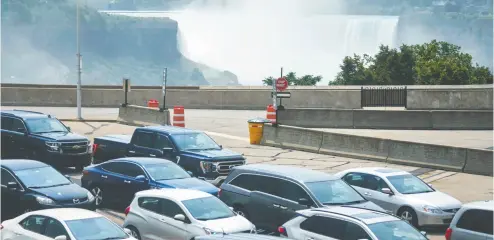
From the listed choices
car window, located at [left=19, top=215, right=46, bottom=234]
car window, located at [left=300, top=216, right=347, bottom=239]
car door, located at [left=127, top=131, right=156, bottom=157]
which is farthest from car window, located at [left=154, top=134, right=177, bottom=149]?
car window, located at [left=300, top=216, right=347, bottom=239]

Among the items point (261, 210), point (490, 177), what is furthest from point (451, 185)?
point (261, 210)

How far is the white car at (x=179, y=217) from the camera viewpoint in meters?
14.2

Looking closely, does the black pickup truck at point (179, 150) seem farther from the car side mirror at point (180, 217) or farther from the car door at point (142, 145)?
the car side mirror at point (180, 217)

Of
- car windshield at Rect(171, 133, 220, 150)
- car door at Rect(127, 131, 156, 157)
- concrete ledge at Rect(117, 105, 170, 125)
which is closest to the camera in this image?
car windshield at Rect(171, 133, 220, 150)

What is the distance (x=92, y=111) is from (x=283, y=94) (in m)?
14.2

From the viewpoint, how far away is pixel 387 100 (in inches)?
1601

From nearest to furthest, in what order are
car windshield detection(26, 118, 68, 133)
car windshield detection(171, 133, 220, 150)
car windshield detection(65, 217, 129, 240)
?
car windshield detection(65, 217, 129, 240)
car windshield detection(171, 133, 220, 150)
car windshield detection(26, 118, 68, 133)

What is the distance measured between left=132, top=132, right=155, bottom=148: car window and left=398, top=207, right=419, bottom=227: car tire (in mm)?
7250

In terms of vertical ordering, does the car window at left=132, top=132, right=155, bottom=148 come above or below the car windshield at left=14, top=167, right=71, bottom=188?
above

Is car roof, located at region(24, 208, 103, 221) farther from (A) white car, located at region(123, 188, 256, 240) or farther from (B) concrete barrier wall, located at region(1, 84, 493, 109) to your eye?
(B) concrete barrier wall, located at region(1, 84, 493, 109)

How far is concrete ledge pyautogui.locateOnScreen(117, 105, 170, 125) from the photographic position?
107 feet

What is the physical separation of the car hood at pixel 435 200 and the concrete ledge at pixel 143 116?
15.5 metres

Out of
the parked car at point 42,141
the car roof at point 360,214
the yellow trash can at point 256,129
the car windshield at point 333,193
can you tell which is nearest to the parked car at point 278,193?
the car windshield at point 333,193

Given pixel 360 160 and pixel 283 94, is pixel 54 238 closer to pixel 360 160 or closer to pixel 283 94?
pixel 360 160
